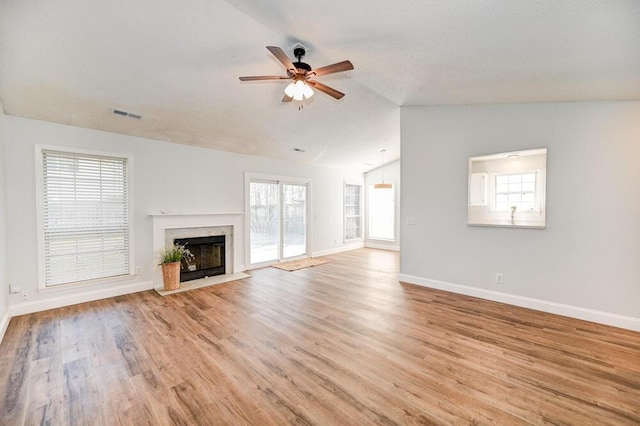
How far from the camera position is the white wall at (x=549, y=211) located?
9.84ft

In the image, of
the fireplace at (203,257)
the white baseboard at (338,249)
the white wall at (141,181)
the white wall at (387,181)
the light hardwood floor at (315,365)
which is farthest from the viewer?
the white wall at (387,181)

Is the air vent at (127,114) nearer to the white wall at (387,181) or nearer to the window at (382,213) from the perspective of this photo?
the window at (382,213)

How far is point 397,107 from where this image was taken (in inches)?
179

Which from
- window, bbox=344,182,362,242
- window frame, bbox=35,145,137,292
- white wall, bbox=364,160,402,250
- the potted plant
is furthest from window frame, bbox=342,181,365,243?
window frame, bbox=35,145,137,292

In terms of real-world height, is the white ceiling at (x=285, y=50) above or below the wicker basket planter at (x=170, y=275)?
above

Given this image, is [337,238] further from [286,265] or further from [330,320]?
[330,320]

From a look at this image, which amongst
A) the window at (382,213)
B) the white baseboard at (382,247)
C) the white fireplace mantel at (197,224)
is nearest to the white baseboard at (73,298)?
the white fireplace mantel at (197,224)

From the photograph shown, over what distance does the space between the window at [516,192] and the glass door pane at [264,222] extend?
14.8 ft

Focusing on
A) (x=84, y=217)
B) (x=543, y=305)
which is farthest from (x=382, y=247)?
(x=84, y=217)

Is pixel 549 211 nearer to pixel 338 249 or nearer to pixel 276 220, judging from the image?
pixel 276 220

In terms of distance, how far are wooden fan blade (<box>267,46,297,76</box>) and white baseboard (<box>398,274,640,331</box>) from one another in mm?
3772

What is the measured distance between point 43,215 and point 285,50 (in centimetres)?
387

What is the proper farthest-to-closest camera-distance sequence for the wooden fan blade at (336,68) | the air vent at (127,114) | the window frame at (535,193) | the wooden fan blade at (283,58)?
the window frame at (535,193) → the air vent at (127,114) → the wooden fan blade at (336,68) → the wooden fan blade at (283,58)

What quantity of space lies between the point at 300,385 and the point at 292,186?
5.12 meters
